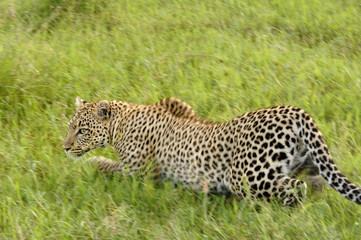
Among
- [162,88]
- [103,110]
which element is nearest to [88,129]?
[103,110]

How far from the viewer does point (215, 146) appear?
5.92 metres

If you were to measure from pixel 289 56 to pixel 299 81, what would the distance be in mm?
778

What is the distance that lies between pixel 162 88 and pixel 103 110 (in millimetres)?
1317

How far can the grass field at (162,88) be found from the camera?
5.28 m

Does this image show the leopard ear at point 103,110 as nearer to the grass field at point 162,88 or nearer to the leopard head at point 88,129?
the leopard head at point 88,129

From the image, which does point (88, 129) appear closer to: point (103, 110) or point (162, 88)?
point (103, 110)

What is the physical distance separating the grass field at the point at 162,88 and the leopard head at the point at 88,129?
0.14m

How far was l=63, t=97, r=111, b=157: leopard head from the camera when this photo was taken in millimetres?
6707

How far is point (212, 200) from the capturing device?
19.6 ft

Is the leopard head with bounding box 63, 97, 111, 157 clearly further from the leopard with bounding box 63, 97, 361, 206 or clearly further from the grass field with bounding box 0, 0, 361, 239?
the grass field with bounding box 0, 0, 361, 239

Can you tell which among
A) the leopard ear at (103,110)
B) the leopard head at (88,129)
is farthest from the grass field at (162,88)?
the leopard ear at (103,110)

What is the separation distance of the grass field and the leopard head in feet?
0.46

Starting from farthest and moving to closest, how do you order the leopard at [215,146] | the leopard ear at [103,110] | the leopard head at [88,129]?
1. the leopard ear at [103,110]
2. the leopard head at [88,129]
3. the leopard at [215,146]

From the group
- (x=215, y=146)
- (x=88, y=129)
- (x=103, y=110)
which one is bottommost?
(x=88, y=129)
